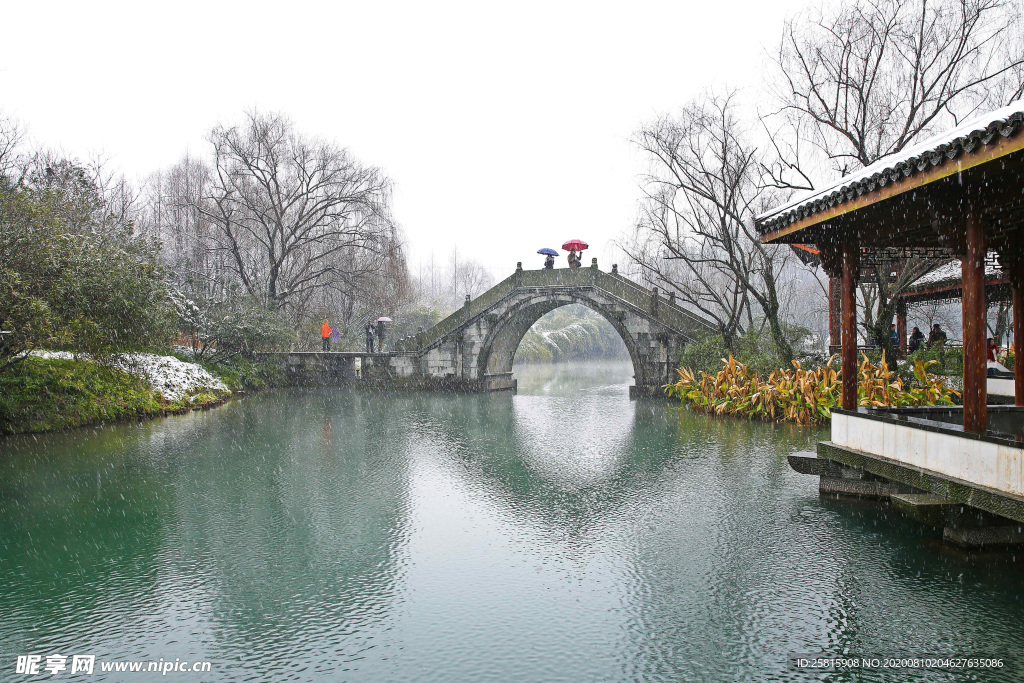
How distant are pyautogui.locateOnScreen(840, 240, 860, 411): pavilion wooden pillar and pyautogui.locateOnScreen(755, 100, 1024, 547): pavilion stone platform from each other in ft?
0.04

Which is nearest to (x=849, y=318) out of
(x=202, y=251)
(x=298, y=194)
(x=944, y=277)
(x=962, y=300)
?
(x=962, y=300)

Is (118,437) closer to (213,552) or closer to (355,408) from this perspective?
(355,408)

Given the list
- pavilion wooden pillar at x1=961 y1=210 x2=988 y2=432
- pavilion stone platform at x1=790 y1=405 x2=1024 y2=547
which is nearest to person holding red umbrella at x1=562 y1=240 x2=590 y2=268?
pavilion stone platform at x1=790 y1=405 x2=1024 y2=547

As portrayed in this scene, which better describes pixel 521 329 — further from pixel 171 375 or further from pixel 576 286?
pixel 171 375

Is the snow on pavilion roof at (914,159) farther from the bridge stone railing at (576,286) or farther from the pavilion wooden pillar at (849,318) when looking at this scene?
the bridge stone railing at (576,286)

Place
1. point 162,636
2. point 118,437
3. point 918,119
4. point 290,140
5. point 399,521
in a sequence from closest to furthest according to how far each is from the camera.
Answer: point 162,636
point 399,521
point 118,437
point 918,119
point 290,140

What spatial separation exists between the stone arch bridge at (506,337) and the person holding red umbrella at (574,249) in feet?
3.67

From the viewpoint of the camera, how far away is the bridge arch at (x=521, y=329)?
2009 cm

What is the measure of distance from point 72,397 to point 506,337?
12.8m

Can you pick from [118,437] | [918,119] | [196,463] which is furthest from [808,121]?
[118,437]

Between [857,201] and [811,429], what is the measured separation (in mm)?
7081

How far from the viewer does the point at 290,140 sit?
2369 centimetres

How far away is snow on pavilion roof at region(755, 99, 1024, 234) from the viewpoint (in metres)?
4.42

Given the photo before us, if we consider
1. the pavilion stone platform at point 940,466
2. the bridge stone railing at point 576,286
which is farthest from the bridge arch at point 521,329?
the pavilion stone platform at point 940,466
